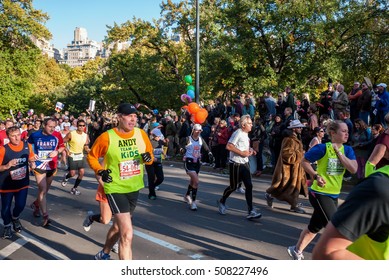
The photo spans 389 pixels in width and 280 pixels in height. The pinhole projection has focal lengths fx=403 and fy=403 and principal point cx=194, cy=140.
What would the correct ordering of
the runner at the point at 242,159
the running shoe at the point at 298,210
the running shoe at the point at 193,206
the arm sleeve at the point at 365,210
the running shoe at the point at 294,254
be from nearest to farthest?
the arm sleeve at the point at 365,210, the running shoe at the point at 294,254, the runner at the point at 242,159, the running shoe at the point at 298,210, the running shoe at the point at 193,206

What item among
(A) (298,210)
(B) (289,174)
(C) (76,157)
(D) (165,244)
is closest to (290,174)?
(B) (289,174)

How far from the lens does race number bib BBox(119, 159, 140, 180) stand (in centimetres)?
467

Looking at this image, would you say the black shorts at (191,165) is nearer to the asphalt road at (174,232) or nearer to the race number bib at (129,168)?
the asphalt road at (174,232)

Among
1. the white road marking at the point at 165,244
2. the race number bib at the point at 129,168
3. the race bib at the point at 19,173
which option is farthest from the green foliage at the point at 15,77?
the race number bib at the point at 129,168

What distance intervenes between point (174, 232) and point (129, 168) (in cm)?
213

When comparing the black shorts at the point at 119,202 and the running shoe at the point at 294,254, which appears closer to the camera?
the black shorts at the point at 119,202

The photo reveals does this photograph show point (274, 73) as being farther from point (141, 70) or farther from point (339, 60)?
point (141, 70)

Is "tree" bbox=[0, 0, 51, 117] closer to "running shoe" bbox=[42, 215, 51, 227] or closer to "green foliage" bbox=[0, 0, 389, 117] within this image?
"green foliage" bbox=[0, 0, 389, 117]

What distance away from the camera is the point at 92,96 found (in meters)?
43.1

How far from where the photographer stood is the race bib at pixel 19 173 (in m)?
6.33

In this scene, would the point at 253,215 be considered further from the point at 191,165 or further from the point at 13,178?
the point at 13,178

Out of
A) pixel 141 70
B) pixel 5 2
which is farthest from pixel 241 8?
pixel 5 2

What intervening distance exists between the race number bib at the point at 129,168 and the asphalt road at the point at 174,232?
1263mm

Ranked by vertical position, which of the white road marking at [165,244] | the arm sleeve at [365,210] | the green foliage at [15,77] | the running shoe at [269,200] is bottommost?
the white road marking at [165,244]
